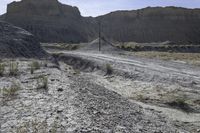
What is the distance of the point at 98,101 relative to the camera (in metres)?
12.9

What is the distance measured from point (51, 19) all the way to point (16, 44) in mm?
84547

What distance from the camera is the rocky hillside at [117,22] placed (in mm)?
114900

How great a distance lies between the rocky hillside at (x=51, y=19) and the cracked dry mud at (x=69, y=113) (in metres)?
93.5

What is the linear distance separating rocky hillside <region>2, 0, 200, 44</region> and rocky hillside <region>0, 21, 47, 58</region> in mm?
73001

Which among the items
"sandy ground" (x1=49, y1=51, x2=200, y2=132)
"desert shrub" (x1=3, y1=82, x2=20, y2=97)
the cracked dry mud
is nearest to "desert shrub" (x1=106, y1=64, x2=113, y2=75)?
"sandy ground" (x1=49, y1=51, x2=200, y2=132)

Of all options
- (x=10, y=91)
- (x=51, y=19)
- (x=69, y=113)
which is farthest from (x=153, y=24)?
(x=69, y=113)

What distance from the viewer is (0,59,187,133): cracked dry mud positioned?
31.7 feet

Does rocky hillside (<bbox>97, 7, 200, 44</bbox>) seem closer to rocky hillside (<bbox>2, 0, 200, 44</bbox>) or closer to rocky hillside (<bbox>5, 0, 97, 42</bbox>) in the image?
rocky hillside (<bbox>2, 0, 200, 44</bbox>)

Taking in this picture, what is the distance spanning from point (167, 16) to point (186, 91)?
347ft

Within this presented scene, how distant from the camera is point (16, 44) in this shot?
32.8 meters

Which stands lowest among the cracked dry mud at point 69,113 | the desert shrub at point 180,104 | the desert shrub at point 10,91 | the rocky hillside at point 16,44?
the desert shrub at point 180,104

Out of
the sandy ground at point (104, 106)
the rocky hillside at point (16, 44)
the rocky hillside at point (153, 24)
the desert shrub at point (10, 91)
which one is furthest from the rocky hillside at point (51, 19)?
the desert shrub at point (10, 91)

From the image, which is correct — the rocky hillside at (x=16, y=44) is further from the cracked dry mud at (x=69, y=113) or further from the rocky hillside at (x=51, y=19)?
the rocky hillside at (x=51, y=19)

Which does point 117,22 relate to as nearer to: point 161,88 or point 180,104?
point 161,88
